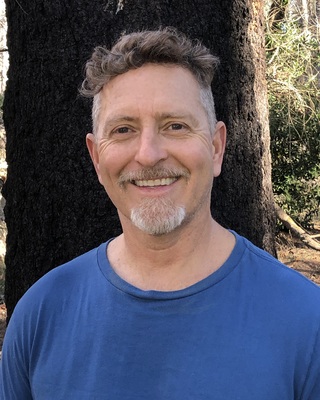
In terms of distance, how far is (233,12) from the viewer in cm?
305

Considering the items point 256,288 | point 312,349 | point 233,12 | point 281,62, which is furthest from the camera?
point 281,62

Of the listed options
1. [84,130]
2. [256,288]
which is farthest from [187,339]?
[84,130]

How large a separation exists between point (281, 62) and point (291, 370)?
9.88m

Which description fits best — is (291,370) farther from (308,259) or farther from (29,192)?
(308,259)

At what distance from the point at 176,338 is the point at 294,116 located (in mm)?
10019

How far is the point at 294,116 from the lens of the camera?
37.1ft

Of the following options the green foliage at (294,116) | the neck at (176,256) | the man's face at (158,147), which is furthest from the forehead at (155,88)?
the green foliage at (294,116)

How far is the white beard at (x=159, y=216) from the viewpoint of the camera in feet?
5.95

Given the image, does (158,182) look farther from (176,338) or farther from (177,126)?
(176,338)

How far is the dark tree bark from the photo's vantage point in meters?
2.83

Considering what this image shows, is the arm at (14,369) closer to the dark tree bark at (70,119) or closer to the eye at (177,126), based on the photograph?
the eye at (177,126)

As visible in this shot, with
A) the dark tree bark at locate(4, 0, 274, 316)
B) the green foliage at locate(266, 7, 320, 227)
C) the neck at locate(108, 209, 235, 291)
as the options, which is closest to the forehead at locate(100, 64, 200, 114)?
the neck at locate(108, 209, 235, 291)

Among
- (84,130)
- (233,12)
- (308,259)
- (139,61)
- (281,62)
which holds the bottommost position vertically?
(308,259)

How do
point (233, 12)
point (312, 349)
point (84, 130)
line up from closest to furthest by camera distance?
point (312, 349) < point (84, 130) < point (233, 12)
